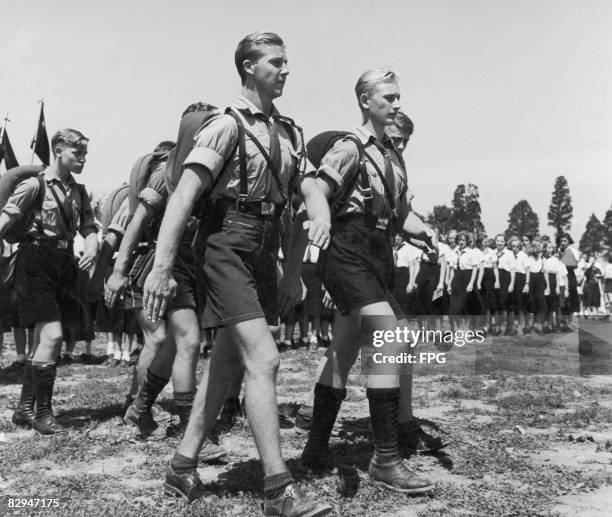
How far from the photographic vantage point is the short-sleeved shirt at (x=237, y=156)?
331 cm

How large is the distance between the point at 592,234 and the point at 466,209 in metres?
32.6

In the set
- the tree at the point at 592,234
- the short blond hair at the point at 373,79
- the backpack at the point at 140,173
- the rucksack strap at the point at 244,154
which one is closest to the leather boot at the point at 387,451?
the rucksack strap at the point at 244,154

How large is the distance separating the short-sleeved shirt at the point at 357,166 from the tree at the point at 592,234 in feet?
282

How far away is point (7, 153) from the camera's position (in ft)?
41.4

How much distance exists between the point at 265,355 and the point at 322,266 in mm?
867

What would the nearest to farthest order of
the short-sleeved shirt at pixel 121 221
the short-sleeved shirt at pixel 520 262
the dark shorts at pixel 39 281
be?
the dark shorts at pixel 39 281, the short-sleeved shirt at pixel 121 221, the short-sleeved shirt at pixel 520 262

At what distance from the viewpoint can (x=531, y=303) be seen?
657 inches

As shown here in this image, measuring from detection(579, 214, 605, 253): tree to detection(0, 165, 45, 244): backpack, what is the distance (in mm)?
85637

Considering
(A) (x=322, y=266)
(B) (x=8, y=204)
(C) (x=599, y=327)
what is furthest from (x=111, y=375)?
(C) (x=599, y=327)

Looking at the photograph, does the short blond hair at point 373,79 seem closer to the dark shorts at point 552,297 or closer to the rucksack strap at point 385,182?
the rucksack strap at point 385,182

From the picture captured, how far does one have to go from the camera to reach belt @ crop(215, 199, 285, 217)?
3398 millimetres

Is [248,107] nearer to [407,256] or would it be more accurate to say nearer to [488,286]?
[407,256]

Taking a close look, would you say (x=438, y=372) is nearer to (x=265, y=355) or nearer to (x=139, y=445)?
(x=139, y=445)

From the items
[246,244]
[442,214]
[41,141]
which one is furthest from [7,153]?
[442,214]
